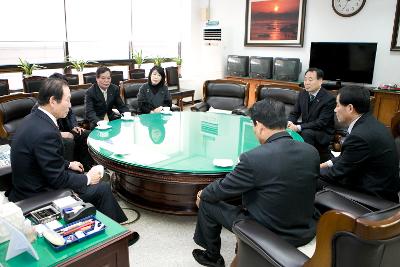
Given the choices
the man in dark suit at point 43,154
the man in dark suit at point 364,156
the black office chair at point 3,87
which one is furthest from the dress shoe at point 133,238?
the black office chair at point 3,87

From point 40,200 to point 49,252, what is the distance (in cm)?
52

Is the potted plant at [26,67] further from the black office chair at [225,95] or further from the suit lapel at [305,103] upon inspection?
the suit lapel at [305,103]

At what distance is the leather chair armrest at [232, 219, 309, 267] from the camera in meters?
1.30

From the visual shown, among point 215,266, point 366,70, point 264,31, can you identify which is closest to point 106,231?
point 215,266

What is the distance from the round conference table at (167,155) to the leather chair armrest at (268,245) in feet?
2.09

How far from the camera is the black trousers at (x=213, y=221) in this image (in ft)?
5.98

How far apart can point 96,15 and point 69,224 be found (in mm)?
5361

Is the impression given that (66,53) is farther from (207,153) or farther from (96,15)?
(207,153)

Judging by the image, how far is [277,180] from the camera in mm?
1513

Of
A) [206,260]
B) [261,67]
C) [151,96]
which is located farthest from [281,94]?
[206,260]

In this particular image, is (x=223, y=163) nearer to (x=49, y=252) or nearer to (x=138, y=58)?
(x=49, y=252)

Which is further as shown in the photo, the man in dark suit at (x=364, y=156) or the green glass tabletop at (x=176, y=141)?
the green glass tabletop at (x=176, y=141)

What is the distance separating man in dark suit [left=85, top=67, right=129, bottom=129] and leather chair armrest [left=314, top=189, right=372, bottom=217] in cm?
255

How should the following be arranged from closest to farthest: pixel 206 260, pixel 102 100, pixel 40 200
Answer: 1. pixel 40 200
2. pixel 206 260
3. pixel 102 100
